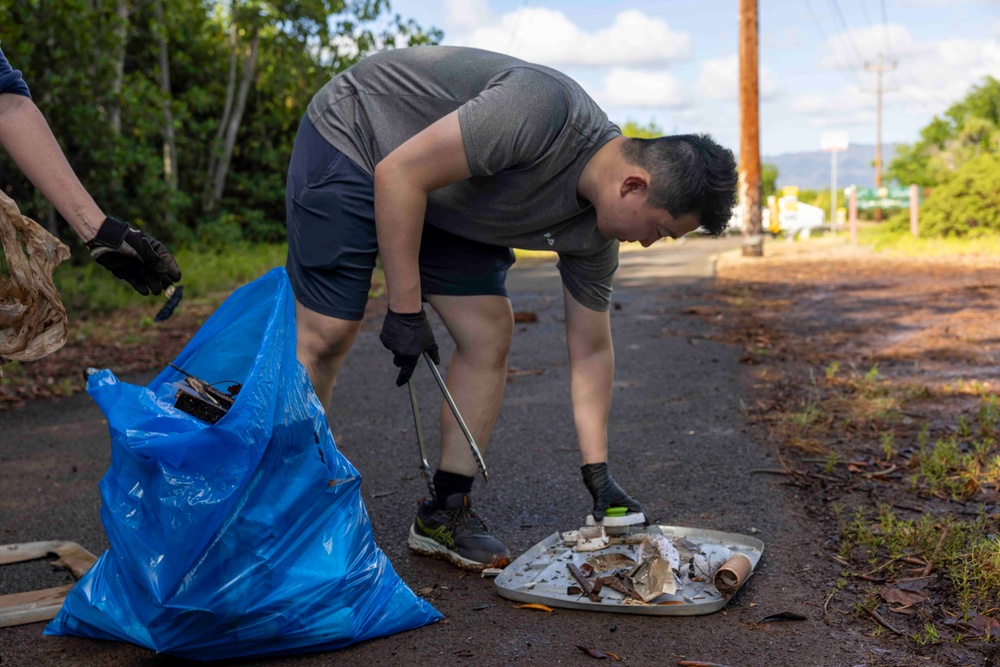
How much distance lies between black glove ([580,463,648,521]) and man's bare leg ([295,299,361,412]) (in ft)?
2.70

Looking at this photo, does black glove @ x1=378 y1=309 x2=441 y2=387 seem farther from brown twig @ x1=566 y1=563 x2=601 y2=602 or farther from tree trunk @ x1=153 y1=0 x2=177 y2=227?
tree trunk @ x1=153 y1=0 x2=177 y2=227

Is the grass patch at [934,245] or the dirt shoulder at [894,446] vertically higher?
the dirt shoulder at [894,446]

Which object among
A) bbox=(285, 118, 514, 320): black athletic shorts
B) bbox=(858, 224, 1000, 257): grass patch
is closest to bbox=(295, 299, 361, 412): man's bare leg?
bbox=(285, 118, 514, 320): black athletic shorts

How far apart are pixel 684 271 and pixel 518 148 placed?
11.2 metres

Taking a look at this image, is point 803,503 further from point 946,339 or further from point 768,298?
point 768,298

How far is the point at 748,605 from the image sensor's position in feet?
7.85

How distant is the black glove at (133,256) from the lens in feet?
7.17

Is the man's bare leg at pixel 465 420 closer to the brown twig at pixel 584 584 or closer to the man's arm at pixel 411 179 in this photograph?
the brown twig at pixel 584 584

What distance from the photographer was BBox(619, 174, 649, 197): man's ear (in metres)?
2.40

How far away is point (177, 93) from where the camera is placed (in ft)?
51.5

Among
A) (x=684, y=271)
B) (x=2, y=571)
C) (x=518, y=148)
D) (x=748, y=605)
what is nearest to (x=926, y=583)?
(x=748, y=605)

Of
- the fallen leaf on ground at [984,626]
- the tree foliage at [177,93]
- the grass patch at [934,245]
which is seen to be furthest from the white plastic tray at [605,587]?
the grass patch at [934,245]

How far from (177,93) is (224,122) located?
4.03 ft

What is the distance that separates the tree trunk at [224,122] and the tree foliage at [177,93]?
0.29ft
